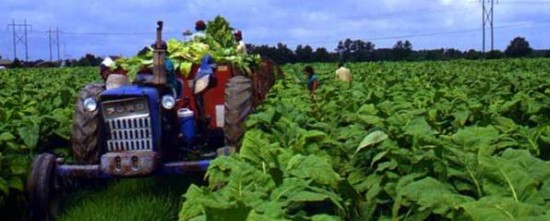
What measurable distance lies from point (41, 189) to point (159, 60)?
1652 mm

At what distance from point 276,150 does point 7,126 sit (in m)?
4.80

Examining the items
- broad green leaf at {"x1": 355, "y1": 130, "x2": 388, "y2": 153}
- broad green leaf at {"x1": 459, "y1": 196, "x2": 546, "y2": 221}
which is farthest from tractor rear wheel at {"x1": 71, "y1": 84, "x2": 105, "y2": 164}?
broad green leaf at {"x1": 459, "y1": 196, "x2": 546, "y2": 221}

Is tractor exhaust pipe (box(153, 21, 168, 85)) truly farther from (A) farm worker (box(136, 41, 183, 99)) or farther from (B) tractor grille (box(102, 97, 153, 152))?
(B) tractor grille (box(102, 97, 153, 152))

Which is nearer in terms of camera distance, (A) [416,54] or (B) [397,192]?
(B) [397,192]

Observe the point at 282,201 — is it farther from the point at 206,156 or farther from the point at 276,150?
the point at 206,156

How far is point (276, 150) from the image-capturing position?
5.88 meters

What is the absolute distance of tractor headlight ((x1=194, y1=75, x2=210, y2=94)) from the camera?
9672 millimetres

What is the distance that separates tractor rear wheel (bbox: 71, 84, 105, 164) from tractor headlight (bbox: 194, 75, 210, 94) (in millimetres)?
1225

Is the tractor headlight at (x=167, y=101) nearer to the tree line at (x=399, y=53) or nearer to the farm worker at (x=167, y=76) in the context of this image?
the farm worker at (x=167, y=76)

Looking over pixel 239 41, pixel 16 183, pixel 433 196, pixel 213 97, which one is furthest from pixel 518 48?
pixel 433 196

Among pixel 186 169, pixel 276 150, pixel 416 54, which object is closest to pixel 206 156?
pixel 186 169

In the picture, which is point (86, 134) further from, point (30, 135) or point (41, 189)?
point (30, 135)

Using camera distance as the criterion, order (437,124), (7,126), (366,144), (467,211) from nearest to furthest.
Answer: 1. (467,211)
2. (366,144)
3. (437,124)
4. (7,126)

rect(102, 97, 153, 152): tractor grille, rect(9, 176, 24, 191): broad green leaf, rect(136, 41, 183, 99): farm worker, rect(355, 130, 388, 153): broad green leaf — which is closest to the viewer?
rect(355, 130, 388, 153): broad green leaf
